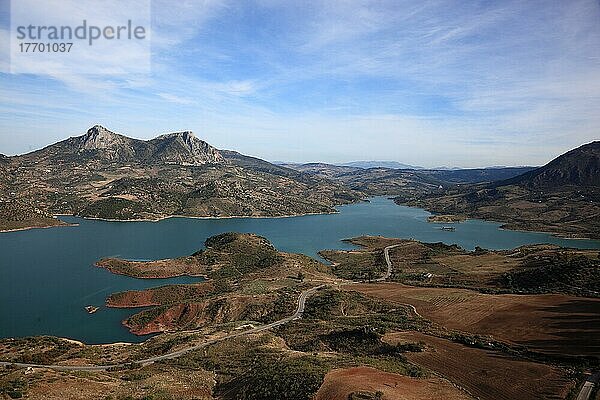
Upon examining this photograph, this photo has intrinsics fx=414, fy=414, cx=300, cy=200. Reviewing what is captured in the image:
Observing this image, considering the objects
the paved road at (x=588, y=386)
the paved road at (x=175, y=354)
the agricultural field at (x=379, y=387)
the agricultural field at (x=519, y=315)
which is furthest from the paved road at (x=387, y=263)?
the agricultural field at (x=379, y=387)

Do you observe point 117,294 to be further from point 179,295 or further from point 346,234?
point 346,234

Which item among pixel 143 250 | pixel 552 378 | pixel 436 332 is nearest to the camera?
pixel 552 378

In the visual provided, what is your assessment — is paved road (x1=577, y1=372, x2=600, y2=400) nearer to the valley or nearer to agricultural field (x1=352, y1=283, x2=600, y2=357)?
the valley

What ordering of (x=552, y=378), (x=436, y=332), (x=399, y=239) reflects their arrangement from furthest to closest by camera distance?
(x=399, y=239) → (x=436, y=332) → (x=552, y=378)

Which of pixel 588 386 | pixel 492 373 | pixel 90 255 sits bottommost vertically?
pixel 90 255

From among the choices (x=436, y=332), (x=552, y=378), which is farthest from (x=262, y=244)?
(x=552, y=378)

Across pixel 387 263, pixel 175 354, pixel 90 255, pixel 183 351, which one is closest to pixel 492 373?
pixel 183 351

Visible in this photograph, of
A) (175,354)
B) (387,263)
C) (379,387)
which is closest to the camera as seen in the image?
(379,387)

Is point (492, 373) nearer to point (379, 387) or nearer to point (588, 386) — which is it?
point (588, 386)
